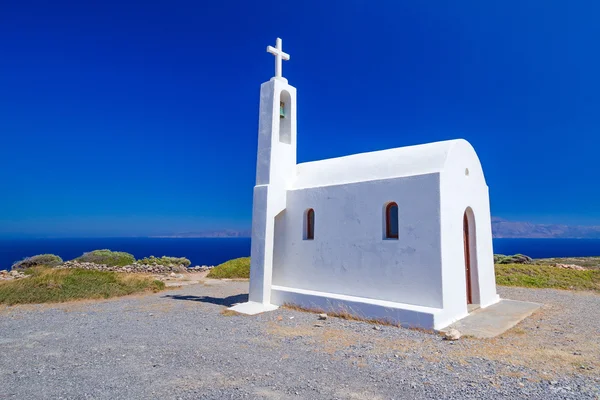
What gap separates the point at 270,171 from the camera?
10.9m

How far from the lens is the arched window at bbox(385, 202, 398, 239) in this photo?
902cm

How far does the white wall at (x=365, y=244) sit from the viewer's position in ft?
26.7

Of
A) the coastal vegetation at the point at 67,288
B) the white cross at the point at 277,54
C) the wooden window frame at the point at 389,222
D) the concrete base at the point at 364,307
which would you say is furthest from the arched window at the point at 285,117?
the coastal vegetation at the point at 67,288

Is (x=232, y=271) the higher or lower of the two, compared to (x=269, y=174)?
lower

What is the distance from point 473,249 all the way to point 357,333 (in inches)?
178

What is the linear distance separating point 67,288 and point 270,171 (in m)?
8.62

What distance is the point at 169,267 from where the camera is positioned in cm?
2327

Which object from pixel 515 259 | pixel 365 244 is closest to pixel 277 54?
pixel 365 244

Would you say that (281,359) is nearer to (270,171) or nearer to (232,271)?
(270,171)

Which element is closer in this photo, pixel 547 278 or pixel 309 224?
pixel 309 224

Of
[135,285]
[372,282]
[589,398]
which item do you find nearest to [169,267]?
[135,285]

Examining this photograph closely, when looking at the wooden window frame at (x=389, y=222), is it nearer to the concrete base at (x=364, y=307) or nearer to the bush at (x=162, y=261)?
the concrete base at (x=364, y=307)

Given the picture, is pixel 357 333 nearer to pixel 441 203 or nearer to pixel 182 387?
pixel 441 203

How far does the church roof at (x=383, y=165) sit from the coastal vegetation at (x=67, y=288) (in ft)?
25.8
